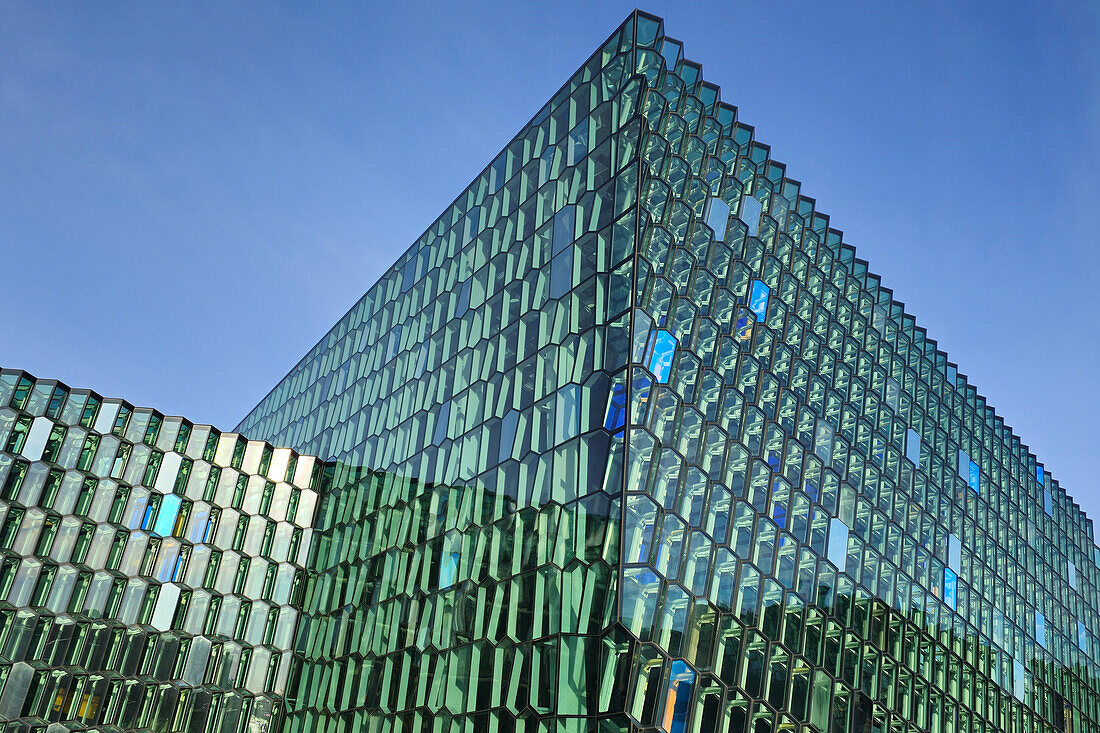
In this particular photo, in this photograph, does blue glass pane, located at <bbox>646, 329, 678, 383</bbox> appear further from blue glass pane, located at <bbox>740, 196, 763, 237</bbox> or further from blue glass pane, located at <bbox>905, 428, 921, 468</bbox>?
blue glass pane, located at <bbox>905, 428, 921, 468</bbox>

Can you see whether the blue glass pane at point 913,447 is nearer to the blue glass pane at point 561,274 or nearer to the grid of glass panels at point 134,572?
the blue glass pane at point 561,274

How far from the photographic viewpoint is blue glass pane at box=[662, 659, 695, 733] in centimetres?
1789

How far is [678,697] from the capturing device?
59.7ft

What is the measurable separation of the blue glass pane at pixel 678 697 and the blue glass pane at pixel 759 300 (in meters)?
10.9

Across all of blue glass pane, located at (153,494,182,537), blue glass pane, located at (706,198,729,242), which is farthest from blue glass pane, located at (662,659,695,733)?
blue glass pane, located at (153,494,182,537)

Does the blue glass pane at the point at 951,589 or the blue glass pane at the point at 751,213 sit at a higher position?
the blue glass pane at the point at 751,213

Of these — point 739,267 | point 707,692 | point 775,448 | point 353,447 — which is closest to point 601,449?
point 707,692

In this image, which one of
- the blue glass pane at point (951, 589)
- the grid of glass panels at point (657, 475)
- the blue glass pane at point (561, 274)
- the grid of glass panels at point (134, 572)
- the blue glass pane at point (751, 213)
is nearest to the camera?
the grid of glass panels at point (657, 475)

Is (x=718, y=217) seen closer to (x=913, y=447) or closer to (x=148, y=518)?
(x=913, y=447)

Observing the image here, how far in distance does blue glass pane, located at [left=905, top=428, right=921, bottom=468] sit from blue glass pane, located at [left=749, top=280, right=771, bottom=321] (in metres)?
8.44

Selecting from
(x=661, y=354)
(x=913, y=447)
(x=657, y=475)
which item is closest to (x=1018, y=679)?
(x=913, y=447)

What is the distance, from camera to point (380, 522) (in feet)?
94.7

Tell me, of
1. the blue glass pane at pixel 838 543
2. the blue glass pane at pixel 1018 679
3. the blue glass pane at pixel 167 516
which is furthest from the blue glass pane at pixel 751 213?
the blue glass pane at pixel 167 516

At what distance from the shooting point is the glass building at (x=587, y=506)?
19.7m
